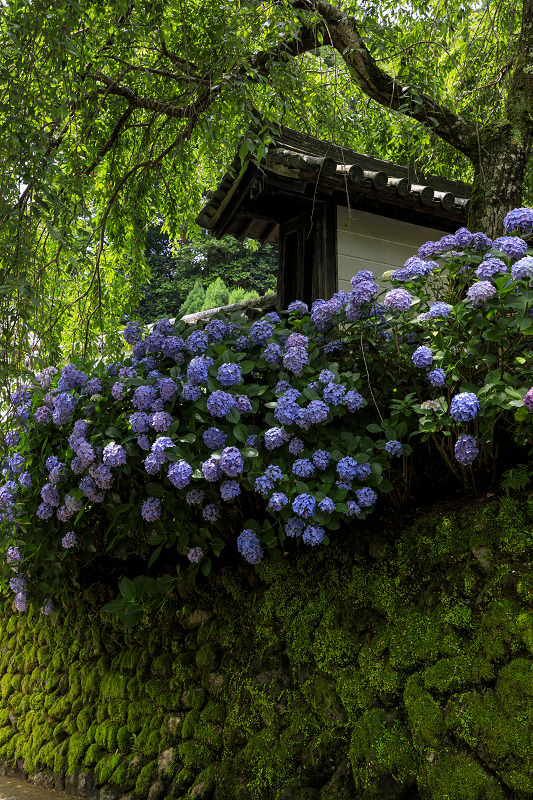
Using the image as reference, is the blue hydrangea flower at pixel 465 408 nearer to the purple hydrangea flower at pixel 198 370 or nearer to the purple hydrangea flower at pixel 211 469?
the purple hydrangea flower at pixel 211 469

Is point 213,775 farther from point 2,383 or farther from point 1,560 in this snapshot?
point 2,383

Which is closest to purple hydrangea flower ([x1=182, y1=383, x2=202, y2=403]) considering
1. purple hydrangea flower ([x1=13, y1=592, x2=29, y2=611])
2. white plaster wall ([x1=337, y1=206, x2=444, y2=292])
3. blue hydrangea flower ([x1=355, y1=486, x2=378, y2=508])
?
blue hydrangea flower ([x1=355, y1=486, x2=378, y2=508])

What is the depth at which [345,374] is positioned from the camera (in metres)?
2.96

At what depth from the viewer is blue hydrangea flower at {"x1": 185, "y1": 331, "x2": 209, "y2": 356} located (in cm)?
330

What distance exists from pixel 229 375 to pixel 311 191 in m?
3.34

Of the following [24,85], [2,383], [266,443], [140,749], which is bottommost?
[140,749]

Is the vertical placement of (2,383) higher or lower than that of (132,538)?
higher

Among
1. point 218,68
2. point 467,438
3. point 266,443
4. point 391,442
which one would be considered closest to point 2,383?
point 266,443

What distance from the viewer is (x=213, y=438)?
2.94 m

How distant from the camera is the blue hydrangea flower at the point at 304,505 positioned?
8.93 feet

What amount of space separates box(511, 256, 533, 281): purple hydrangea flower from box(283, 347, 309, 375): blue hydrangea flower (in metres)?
0.98

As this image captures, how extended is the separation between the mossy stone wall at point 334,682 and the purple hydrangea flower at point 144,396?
1.05 metres

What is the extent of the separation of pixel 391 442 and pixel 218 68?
2.79 m

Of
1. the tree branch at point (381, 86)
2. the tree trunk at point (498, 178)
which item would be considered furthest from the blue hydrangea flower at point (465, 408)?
the tree branch at point (381, 86)
